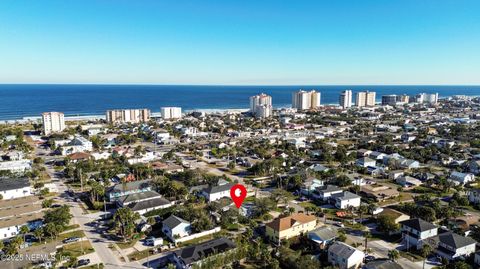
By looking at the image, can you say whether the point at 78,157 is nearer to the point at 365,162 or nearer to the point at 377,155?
the point at 365,162

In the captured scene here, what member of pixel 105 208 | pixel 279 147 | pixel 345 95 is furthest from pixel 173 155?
pixel 345 95

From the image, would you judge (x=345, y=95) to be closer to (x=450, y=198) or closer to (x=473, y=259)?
(x=450, y=198)

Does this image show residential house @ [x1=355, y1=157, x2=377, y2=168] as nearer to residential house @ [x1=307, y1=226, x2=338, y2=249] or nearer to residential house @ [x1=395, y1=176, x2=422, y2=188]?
residential house @ [x1=395, y1=176, x2=422, y2=188]

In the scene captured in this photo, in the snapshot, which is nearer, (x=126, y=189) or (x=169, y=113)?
(x=126, y=189)

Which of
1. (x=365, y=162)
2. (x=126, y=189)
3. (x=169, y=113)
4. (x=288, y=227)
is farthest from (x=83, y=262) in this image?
(x=169, y=113)

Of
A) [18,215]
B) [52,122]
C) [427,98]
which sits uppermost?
[427,98]

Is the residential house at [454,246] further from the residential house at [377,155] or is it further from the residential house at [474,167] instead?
the residential house at [377,155]
